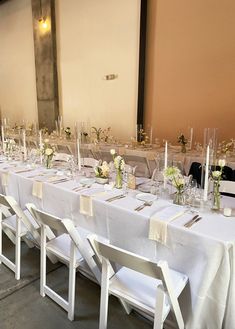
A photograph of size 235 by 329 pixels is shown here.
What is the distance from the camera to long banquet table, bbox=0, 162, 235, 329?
149 centimetres

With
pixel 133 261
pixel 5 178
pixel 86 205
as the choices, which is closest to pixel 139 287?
pixel 133 261

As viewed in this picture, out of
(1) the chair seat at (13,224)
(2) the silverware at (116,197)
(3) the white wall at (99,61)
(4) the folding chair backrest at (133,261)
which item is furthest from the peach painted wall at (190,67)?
(4) the folding chair backrest at (133,261)

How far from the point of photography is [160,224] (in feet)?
5.57

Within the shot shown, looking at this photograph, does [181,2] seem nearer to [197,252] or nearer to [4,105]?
[197,252]

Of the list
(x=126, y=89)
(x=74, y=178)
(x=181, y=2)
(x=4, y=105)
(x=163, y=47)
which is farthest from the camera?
(x=4, y=105)

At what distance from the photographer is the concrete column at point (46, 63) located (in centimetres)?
696

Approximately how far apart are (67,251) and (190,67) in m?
4.43

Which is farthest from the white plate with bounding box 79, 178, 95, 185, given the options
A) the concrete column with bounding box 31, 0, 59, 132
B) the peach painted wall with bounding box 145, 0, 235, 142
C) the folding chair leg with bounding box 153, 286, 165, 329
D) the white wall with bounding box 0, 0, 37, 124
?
the white wall with bounding box 0, 0, 37, 124

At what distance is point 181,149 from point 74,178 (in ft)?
7.37

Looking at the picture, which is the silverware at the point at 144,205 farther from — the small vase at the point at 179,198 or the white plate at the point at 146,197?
the small vase at the point at 179,198

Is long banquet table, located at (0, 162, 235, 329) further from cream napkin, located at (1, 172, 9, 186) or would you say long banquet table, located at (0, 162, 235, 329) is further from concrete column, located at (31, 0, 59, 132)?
concrete column, located at (31, 0, 59, 132)

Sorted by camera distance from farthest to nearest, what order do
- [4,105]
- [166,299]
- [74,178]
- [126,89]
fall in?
[4,105]
[126,89]
[74,178]
[166,299]

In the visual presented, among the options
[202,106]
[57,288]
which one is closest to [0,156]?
[57,288]

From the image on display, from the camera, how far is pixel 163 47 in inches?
210
